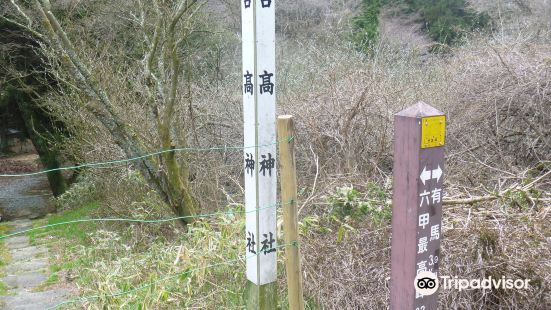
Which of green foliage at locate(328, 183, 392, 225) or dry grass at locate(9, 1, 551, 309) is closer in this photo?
dry grass at locate(9, 1, 551, 309)

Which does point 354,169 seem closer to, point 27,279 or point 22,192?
point 27,279

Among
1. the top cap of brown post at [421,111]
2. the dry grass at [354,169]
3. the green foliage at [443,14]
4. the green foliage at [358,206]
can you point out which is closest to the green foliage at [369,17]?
the green foliage at [443,14]

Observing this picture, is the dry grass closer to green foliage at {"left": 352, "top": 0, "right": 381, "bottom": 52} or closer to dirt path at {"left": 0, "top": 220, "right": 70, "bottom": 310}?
dirt path at {"left": 0, "top": 220, "right": 70, "bottom": 310}

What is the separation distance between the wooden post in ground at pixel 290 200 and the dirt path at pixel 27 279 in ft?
12.6

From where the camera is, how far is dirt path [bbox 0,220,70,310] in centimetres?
600

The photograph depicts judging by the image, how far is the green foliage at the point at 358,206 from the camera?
148 inches

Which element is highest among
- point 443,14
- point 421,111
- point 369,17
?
point 443,14

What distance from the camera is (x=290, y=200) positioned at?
2.86 m

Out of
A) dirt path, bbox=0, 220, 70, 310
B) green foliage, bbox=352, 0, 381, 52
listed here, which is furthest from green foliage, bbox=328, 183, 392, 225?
green foliage, bbox=352, 0, 381, 52

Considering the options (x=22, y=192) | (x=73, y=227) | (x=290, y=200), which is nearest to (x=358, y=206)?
(x=290, y=200)

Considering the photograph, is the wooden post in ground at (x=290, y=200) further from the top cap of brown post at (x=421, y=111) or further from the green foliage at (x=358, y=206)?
the green foliage at (x=358, y=206)

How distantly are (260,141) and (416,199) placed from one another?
3.32 ft

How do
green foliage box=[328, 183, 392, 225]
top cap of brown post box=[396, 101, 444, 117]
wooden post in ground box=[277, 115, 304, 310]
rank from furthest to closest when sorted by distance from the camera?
green foliage box=[328, 183, 392, 225]
wooden post in ground box=[277, 115, 304, 310]
top cap of brown post box=[396, 101, 444, 117]

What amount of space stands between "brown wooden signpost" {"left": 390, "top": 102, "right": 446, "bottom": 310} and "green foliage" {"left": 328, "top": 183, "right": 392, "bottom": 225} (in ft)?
4.38
